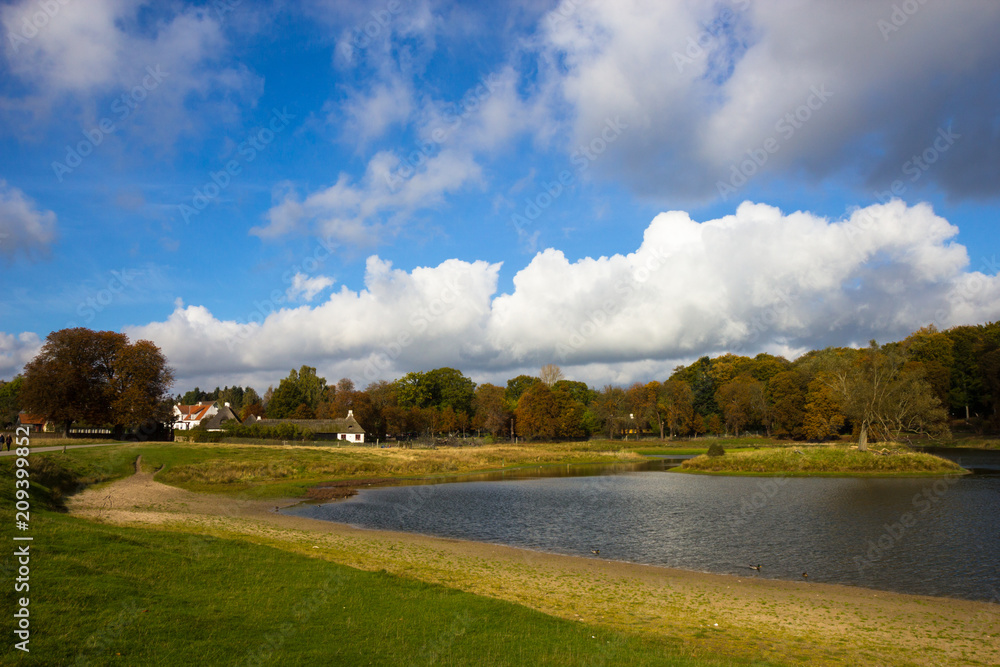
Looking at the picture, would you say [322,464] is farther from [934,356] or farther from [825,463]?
[934,356]

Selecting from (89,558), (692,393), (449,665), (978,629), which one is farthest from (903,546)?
(692,393)

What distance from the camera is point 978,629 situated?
1408cm

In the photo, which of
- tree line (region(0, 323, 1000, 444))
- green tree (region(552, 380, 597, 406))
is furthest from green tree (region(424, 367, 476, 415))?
green tree (region(552, 380, 597, 406))

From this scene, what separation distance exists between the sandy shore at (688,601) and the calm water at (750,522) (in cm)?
250

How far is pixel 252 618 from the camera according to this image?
10.5 meters

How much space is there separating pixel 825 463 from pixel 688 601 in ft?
162

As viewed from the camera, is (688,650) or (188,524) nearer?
(688,650)

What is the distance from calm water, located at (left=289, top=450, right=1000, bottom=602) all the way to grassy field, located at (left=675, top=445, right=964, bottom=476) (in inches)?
177

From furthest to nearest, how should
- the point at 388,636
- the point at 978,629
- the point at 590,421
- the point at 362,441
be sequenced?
the point at 590,421
the point at 362,441
the point at 978,629
the point at 388,636

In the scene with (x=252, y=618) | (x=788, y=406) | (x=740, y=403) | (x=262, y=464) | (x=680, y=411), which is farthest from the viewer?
(x=680, y=411)

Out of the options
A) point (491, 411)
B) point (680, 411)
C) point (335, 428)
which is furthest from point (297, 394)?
point (680, 411)

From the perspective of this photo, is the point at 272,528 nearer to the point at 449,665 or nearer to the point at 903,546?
the point at 449,665

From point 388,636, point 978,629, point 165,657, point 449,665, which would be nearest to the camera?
point 165,657

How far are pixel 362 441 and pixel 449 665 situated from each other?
324ft
